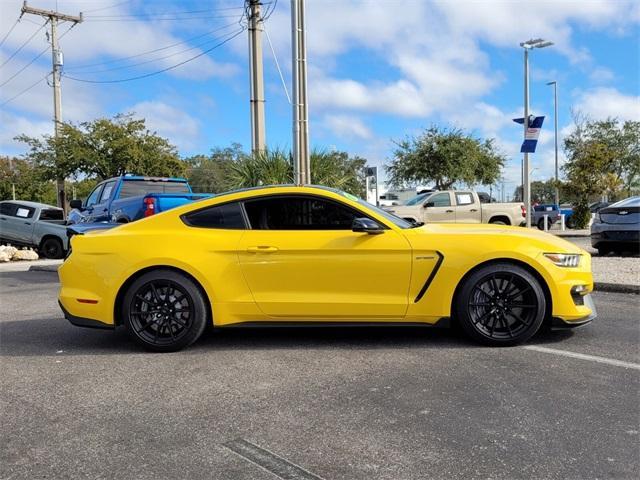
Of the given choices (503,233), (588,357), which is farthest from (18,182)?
(588,357)

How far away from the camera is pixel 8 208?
1675 centimetres

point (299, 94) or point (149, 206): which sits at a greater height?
point (299, 94)

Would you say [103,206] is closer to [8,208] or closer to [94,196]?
[94,196]

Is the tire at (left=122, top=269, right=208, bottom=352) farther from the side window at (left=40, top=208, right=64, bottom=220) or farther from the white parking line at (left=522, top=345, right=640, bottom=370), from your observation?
the side window at (left=40, top=208, right=64, bottom=220)

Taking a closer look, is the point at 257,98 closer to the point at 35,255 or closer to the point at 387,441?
the point at 35,255

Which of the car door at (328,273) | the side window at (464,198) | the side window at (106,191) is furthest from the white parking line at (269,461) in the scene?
the side window at (464,198)

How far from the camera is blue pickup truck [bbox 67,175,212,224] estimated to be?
9211 millimetres

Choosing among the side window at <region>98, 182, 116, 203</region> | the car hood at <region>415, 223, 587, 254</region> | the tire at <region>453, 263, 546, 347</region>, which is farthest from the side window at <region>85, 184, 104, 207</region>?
the tire at <region>453, 263, 546, 347</region>

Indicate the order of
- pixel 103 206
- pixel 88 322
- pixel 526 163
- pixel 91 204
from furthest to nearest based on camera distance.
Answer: pixel 526 163
pixel 91 204
pixel 103 206
pixel 88 322

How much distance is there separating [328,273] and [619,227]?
8.12 m

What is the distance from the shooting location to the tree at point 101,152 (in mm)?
29031

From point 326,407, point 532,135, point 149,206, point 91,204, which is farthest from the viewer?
point 532,135

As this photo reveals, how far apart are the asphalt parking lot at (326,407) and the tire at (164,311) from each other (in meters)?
0.17

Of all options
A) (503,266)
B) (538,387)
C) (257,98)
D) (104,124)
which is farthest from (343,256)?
(104,124)
